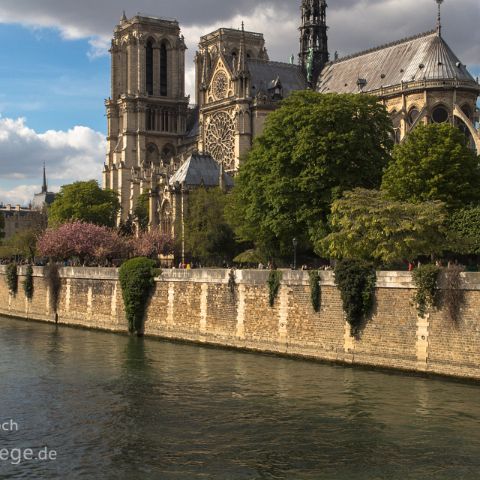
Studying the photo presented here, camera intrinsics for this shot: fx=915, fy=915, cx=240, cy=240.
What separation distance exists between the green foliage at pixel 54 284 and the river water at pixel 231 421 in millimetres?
17273

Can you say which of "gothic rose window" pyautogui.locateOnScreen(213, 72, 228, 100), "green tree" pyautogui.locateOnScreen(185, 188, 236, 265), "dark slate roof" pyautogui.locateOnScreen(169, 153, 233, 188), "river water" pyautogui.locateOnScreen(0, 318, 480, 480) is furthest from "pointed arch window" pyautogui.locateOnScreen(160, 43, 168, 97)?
"river water" pyautogui.locateOnScreen(0, 318, 480, 480)

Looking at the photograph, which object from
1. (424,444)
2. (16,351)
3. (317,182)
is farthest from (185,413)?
(317,182)

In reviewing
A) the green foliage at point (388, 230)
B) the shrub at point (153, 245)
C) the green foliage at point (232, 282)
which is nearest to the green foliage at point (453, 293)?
the green foliage at point (388, 230)

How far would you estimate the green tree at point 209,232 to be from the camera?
61.5 metres

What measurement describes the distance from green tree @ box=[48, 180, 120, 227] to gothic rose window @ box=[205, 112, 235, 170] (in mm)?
11209

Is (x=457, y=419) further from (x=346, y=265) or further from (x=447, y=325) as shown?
(x=346, y=265)

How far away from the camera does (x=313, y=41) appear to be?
9256 cm

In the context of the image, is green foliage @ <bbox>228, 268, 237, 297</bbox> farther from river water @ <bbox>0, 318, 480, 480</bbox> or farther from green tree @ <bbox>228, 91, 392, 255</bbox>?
green tree @ <bbox>228, 91, 392, 255</bbox>

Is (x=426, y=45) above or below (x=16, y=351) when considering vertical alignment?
above

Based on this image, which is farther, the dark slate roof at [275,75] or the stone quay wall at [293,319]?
the dark slate roof at [275,75]

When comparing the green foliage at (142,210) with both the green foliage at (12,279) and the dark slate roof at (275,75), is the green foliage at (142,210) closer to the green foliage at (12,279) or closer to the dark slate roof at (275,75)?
the dark slate roof at (275,75)

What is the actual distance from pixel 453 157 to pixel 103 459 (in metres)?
24.6

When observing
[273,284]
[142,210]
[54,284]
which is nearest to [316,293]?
[273,284]

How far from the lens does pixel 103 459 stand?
20.6 metres
